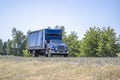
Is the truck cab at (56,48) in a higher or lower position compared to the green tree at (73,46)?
lower

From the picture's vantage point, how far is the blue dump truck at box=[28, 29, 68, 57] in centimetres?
3153

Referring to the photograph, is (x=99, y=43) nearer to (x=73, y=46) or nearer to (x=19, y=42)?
(x=73, y=46)

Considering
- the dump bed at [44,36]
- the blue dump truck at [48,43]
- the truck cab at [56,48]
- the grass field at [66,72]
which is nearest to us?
the grass field at [66,72]

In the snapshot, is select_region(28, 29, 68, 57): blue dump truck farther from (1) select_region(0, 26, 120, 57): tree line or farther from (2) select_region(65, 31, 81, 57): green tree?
(2) select_region(65, 31, 81, 57): green tree

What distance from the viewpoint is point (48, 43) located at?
33000 millimetres

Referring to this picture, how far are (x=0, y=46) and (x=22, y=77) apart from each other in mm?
112241

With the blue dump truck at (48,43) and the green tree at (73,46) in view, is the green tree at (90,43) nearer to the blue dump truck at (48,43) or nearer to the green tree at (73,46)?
the green tree at (73,46)

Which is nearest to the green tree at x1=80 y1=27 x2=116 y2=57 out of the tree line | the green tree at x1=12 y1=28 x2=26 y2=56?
the tree line

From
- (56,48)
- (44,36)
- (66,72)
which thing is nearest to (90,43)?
(44,36)

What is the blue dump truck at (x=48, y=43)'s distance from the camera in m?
31.5

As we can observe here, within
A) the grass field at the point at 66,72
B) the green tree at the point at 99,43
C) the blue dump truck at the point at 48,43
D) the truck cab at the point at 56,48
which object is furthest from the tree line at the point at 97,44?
the grass field at the point at 66,72

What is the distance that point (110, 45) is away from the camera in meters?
57.6

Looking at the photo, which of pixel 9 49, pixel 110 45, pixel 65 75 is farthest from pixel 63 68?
pixel 9 49

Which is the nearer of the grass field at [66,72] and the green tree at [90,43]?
the grass field at [66,72]
